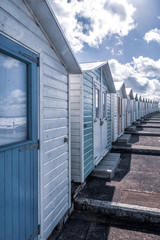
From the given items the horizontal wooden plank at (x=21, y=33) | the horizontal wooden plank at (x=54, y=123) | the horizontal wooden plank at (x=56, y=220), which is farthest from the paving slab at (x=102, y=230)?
the horizontal wooden plank at (x=21, y=33)

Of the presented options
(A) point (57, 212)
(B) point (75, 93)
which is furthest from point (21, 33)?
(A) point (57, 212)

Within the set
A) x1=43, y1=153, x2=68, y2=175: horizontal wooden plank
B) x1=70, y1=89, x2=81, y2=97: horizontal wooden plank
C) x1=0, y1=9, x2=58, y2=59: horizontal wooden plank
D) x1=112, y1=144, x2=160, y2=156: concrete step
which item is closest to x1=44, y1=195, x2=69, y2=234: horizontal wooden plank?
x1=43, y1=153, x2=68, y2=175: horizontal wooden plank

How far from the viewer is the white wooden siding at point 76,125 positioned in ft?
15.8

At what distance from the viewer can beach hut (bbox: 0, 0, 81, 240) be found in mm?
2127

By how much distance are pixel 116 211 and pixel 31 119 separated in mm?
2682

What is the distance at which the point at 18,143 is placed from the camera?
7.60 feet

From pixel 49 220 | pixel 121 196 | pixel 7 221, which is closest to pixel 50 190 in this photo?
pixel 49 220

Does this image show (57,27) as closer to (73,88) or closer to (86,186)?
(73,88)

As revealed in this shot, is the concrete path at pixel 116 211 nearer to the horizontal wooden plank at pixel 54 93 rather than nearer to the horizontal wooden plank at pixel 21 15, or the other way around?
the horizontal wooden plank at pixel 54 93

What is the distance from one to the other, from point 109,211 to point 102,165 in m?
2.45

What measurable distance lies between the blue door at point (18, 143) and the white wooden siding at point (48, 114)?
0.54 ft

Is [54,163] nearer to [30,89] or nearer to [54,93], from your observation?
[54,93]

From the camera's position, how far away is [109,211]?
3900 mm

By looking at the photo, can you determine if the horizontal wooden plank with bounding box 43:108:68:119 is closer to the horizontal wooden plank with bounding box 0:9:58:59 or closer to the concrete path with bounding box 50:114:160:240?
the horizontal wooden plank with bounding box 0:9:58:59
